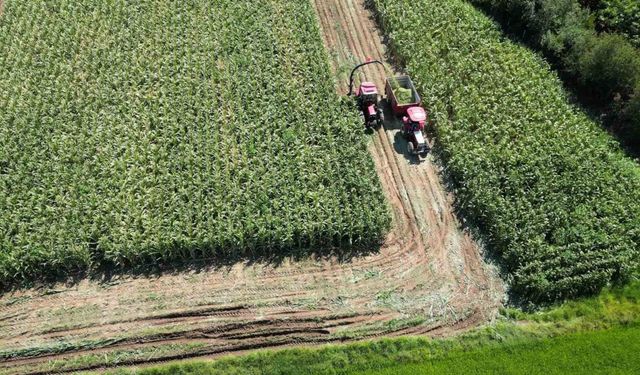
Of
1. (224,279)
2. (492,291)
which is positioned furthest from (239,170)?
(492,291)

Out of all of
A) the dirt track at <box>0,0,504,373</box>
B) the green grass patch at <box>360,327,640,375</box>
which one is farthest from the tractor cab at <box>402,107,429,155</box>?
the green grass patch at <box>360,327,640,375</box>

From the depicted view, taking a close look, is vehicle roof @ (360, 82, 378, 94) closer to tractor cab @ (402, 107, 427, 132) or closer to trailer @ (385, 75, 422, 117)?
trailer @ (385, 75, 422, 117)

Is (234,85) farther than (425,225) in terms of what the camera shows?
Yes

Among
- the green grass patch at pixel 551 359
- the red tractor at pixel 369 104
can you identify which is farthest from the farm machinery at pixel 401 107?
the green grass patch at pixel 551 359

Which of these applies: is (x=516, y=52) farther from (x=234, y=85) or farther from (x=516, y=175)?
(x=234, y=85)


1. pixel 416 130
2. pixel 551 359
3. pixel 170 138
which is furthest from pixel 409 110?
pixel 551 359

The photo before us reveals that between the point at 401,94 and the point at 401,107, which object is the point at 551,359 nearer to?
the point at 401,107
